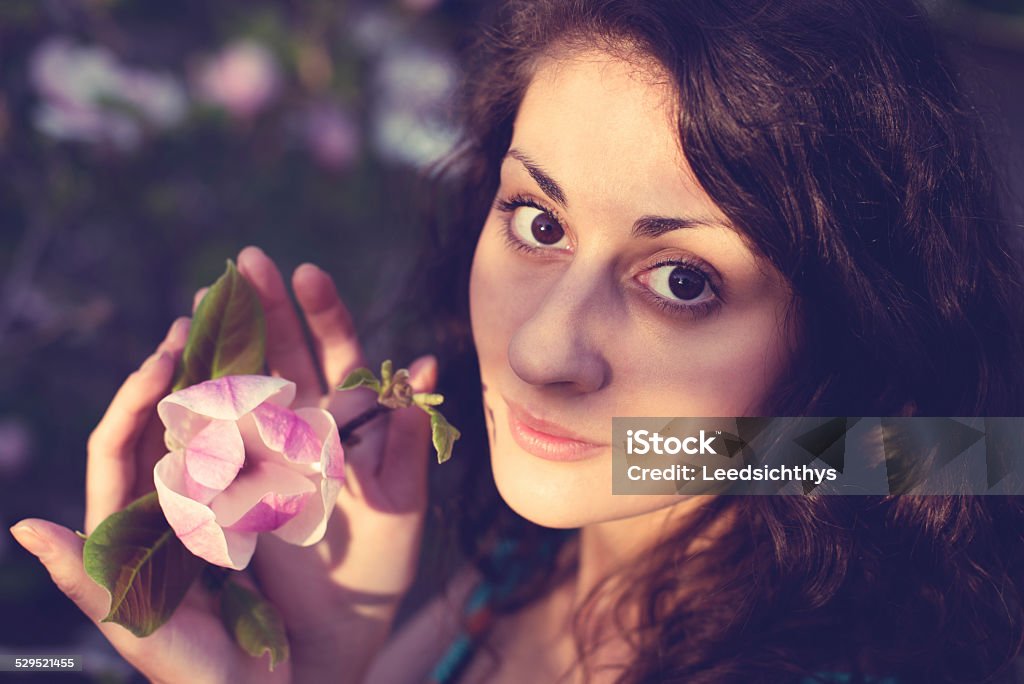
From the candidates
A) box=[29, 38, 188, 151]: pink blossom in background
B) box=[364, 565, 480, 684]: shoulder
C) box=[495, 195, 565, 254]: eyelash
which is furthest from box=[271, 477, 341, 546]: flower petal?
box=[29, 38, 188, 151]: pink blossom in background

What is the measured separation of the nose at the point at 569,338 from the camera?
2.51ft

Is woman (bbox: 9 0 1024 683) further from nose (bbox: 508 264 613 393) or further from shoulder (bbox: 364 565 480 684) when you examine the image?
shoulder (bbox: 364 565 480 684)

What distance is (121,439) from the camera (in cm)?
85

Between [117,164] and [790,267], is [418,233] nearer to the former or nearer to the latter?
[117,164]

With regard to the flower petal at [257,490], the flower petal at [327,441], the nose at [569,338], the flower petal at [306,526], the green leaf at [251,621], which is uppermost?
the nose at [569,338]

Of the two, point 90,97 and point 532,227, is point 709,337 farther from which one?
point 90,97

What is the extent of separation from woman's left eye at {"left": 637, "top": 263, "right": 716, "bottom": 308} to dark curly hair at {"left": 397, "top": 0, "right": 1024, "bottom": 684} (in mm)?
64

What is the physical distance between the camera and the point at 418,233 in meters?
1.45

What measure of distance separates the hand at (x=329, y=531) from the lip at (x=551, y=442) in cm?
19

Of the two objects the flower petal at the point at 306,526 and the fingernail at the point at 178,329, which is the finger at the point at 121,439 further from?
the flower petal at the point at 306,526

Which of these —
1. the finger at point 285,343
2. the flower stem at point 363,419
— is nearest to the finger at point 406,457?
the finger at point 285,343

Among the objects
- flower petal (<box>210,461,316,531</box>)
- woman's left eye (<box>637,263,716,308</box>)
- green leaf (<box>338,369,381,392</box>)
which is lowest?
flower petal (<box>210,461,316,531</box>)

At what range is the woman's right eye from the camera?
86 centimetres

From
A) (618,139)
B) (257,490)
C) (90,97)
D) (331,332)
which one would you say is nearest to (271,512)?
(257,490)
